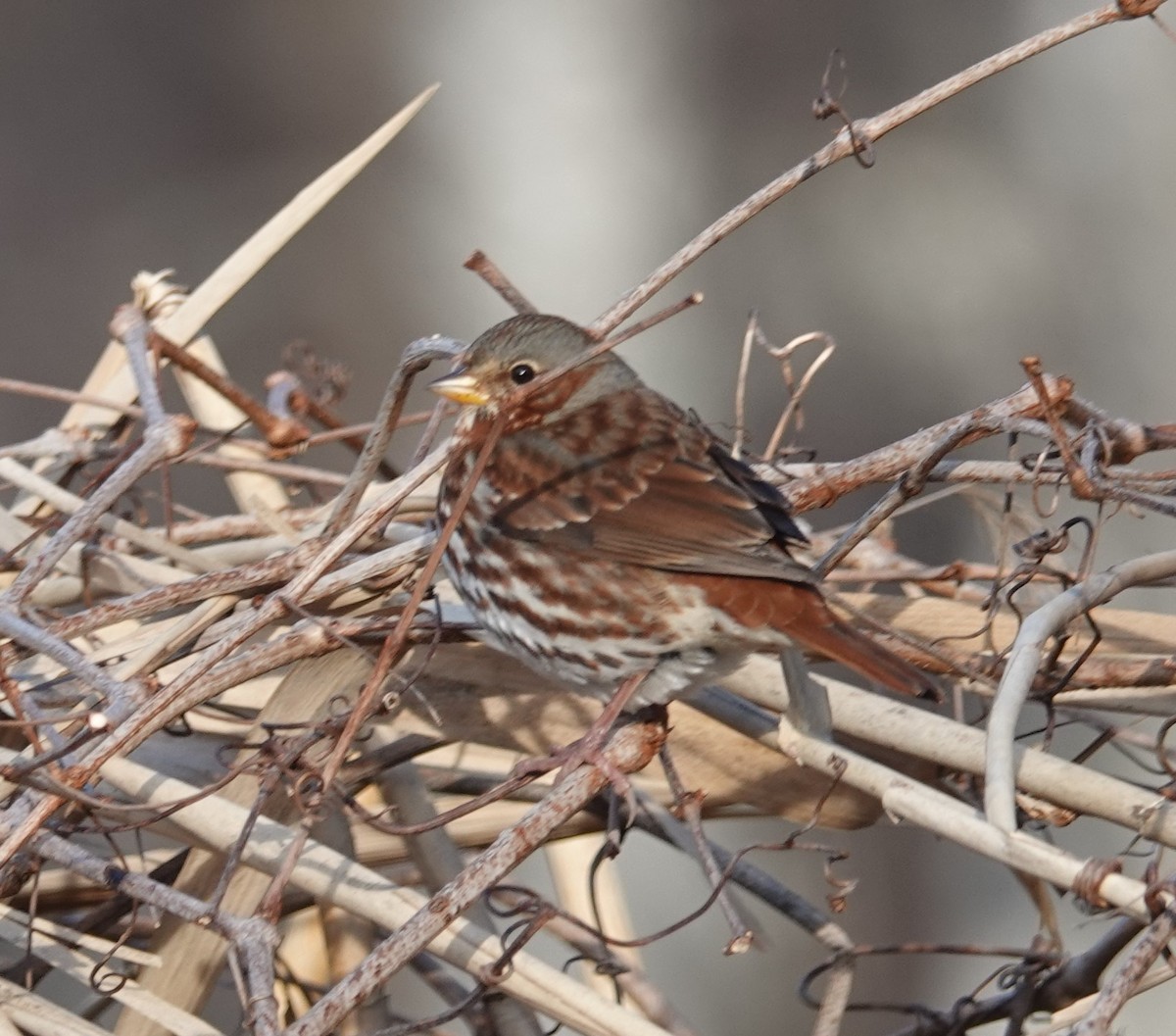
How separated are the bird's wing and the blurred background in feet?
6.35

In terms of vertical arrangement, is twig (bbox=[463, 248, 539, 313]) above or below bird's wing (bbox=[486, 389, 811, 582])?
above

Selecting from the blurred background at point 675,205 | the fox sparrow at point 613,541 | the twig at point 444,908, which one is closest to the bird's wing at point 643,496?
the fox sparrow at point 613,541

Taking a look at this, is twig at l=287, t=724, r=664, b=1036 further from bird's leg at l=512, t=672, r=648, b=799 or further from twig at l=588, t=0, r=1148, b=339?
twig at l=588, t=0, r=1148, b=339

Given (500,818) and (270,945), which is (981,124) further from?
(270,945)

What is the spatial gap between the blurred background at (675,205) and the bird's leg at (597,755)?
2.24 metres

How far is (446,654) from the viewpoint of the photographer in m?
1.85

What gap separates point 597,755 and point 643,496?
442 millimetres

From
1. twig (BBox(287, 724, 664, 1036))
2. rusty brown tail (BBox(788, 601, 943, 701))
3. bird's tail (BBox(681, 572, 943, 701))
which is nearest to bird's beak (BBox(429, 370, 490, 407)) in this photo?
bird's tail (BBox(681, 572, 943, 701))

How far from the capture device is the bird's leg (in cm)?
151

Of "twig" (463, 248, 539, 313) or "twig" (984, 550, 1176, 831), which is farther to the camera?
"twig" (463, 248, 539, 313)

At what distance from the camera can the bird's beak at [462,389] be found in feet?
6.29

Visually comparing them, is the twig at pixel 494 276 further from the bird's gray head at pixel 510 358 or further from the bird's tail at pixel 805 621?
the bird's tail at pixel 805 621

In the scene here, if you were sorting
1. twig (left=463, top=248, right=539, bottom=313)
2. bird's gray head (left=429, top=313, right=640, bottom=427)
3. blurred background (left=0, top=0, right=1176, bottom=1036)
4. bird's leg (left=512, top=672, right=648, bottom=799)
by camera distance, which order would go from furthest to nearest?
1. blurred background (left=0, top=0, right=1176, bottom=1036)
2. bird's gray head (left=429, top=313, right=640, bottom=427)
3. twig (left=463, top=248, right=539, bottom=313)
4. bird's leg (left=512, top=672, right=648, bottom=799)

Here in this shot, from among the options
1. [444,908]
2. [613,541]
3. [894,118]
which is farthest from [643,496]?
[444,908]
